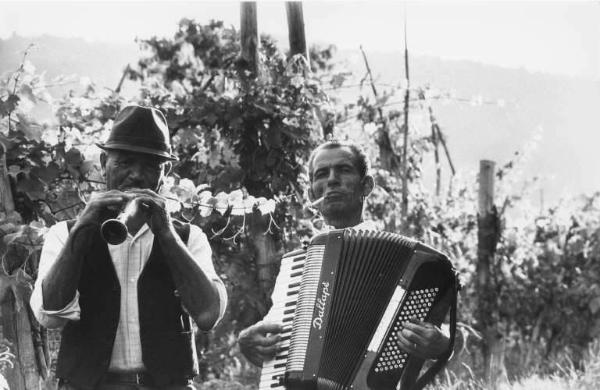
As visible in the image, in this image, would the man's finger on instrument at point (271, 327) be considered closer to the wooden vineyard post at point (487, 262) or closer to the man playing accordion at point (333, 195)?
the man playing accordion at point (333, 195)

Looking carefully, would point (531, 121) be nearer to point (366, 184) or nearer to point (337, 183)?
point (366, 184)

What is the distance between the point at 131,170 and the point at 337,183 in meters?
0.92

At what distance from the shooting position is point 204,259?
3.63 meters

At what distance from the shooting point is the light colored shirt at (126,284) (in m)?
3.41

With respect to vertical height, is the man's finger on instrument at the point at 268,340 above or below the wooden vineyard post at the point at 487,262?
above

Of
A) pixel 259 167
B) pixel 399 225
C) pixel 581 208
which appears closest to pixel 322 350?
pixel 259 167

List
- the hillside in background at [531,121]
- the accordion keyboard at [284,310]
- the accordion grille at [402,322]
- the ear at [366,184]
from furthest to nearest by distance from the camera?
the hillside in background at [531,121], the ear at [366,184], the accordion keyboard at [284,310], the accordion grille at [402,322]

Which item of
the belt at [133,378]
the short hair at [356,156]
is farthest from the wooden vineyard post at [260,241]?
the belt at [133,378]

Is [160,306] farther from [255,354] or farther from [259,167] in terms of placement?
[259,167]

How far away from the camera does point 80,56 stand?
13.2m

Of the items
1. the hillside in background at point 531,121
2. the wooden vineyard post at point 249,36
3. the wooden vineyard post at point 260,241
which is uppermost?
the wooden vineyard post at point 249,36

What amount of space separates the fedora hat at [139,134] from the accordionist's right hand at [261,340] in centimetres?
74

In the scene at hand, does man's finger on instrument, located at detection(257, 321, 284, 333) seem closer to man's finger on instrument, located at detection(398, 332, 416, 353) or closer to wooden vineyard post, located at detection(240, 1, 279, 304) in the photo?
man's finger on instrument, located at detection(398, 332, 416, 353)

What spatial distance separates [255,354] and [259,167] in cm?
284
